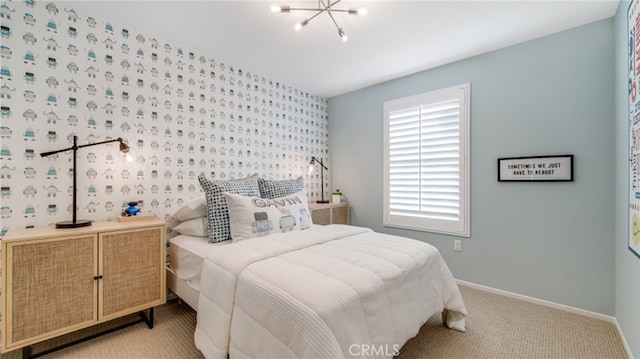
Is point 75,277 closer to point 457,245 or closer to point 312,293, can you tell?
point 312,293

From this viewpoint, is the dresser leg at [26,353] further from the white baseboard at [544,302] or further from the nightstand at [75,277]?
the white baseboard at [544,302]

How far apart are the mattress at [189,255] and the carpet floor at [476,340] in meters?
0.38

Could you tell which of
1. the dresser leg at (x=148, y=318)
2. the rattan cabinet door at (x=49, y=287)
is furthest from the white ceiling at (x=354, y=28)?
the dresser leg at (x=148, y=318)

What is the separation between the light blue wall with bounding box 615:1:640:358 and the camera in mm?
1605

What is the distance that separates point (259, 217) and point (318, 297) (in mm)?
1136

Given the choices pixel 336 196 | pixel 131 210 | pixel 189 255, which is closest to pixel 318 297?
pixel 189 255

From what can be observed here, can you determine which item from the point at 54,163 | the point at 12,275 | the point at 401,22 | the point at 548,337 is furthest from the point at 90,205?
the point at 548,337

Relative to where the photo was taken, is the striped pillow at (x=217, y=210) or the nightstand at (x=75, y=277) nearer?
the nightstand at (x=75, y=277)

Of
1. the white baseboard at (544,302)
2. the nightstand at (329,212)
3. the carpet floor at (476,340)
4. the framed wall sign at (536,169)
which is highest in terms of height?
the framed wall sign at (536,169)

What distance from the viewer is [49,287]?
63.8 inches

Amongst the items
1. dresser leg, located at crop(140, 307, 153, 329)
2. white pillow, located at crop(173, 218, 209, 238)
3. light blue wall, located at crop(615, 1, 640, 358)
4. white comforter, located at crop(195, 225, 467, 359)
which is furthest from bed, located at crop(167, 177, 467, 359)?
light blue wall, located at crop(615, 1, 640, 358)

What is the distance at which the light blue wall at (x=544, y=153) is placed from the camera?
7.06ft

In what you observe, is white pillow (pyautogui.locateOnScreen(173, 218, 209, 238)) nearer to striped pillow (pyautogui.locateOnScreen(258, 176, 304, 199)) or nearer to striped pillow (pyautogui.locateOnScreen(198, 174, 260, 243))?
striped pillow (pyautogui.locateOnScreen(198, 174, 260, 243))

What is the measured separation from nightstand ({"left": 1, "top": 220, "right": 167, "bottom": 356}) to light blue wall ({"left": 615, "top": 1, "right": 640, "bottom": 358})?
3.22m
